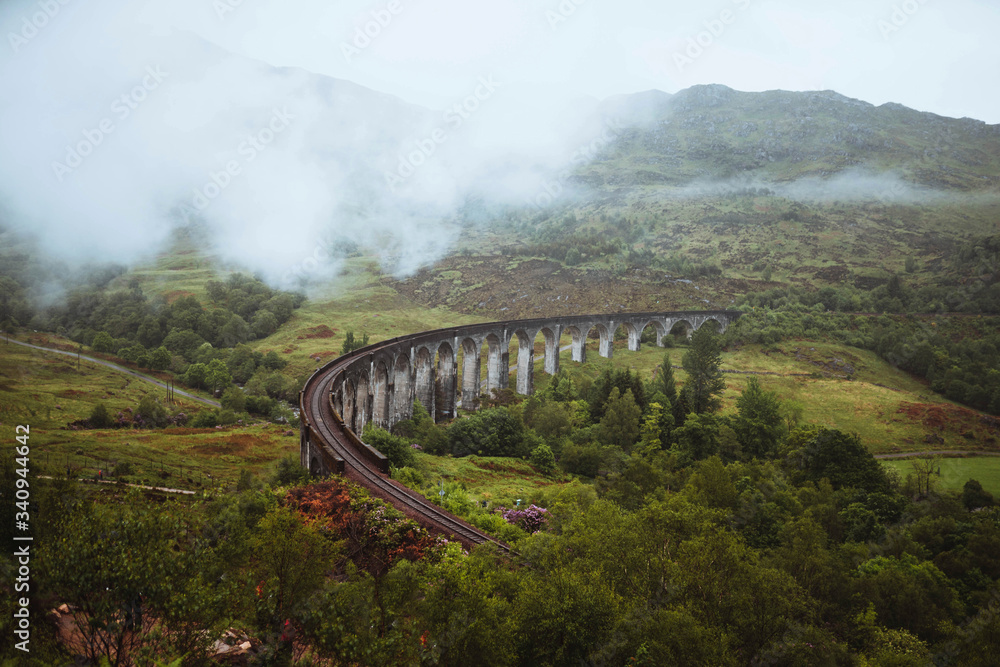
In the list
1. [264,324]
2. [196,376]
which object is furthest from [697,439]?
[264,324]

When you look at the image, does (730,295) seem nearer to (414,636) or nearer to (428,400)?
(428,400)

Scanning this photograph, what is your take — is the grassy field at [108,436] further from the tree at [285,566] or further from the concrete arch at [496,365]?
the concrete arch at [496,365]

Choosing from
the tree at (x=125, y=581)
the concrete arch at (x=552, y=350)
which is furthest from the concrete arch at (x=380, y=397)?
the tree at (x=125, y=581)

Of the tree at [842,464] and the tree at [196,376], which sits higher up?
the tree at [842,464]

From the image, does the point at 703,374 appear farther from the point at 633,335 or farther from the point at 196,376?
the point at 196,376

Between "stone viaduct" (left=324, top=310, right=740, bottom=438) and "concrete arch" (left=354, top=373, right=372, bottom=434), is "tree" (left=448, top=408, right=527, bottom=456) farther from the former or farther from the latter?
"concrete arch" (left=354, top=373, right=372, bottom=434)

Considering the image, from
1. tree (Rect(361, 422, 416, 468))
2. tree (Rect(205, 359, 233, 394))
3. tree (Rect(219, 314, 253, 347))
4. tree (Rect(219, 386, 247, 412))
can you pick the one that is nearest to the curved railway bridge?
tree (Rect(361, 422, 416, 468))

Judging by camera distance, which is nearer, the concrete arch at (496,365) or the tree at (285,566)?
the tree at (285,566)
